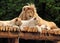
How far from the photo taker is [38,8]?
18141 mm

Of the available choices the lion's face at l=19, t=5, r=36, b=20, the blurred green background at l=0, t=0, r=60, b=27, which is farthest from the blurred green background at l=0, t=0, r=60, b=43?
the lion's face at l=19, t=5, r=36, b=20

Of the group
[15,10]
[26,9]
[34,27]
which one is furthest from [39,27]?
[15,10]

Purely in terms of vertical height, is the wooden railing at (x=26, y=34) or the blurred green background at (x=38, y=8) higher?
the wooden railing at (x=26, y=34)

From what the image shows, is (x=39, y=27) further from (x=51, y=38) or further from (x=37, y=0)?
(x=37, y=0)

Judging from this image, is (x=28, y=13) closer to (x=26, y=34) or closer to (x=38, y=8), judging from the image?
(x=26, y=34)

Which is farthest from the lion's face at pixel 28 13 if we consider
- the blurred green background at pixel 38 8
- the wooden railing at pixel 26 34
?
the blurred green background at pixel 38 8

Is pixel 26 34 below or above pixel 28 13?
below

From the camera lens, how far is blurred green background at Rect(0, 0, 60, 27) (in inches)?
679

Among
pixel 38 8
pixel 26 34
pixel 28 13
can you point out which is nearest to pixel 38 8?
pixel 38 8

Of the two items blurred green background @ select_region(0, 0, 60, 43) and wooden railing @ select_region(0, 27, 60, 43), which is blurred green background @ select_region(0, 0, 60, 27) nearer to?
blurred green background @ select_region(0, 0, 60, 43)

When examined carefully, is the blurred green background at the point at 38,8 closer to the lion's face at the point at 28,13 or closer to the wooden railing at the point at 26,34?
the lion's face at the point at 28,13

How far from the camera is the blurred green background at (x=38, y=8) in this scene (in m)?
17.2

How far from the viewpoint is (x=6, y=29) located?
245 inches

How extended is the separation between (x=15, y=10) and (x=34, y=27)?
11141 millimetres
